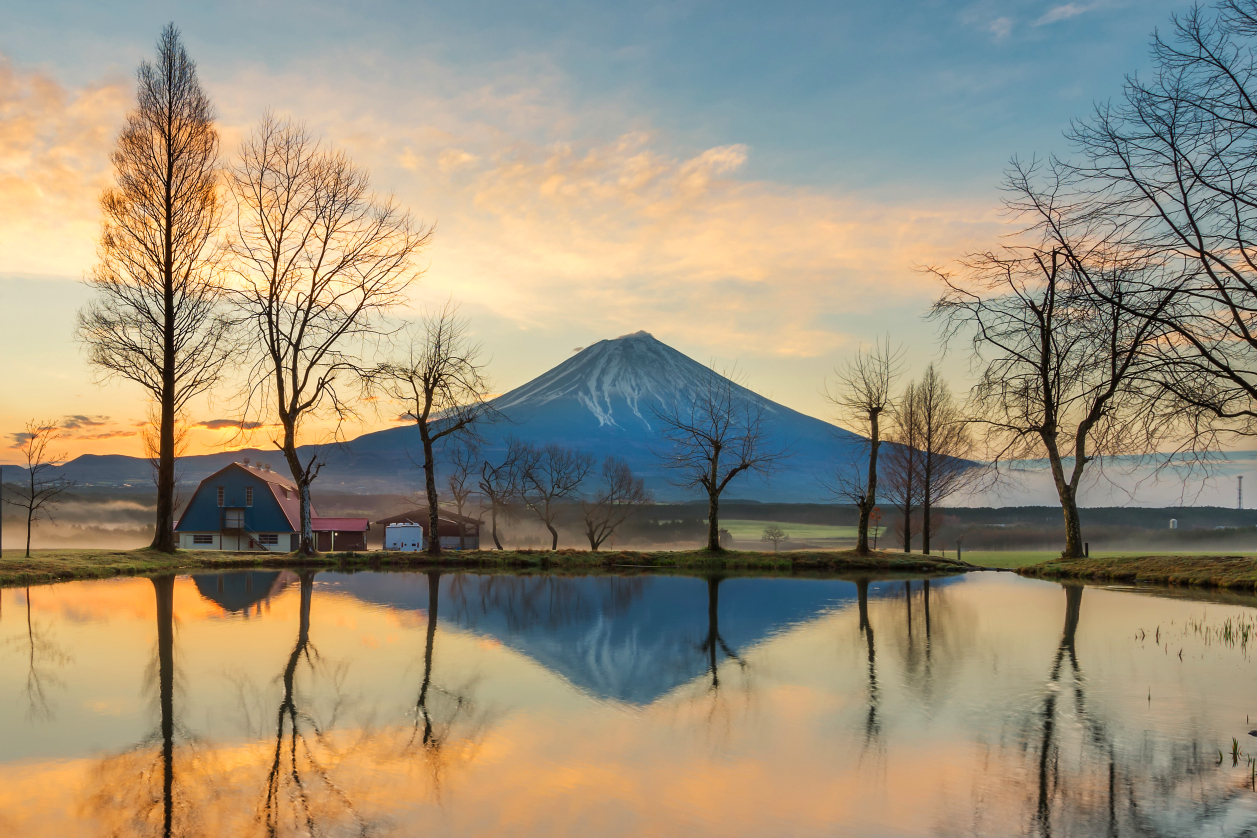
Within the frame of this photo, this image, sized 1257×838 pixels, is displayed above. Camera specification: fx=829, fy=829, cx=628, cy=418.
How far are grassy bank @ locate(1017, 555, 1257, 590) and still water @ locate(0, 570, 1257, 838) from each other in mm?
10283

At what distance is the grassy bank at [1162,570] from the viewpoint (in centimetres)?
2345

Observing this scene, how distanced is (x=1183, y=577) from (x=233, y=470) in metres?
70.3

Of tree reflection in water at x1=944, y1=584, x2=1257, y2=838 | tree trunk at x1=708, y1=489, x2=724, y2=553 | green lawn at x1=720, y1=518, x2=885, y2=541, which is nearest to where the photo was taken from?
tree reflection in water at x1=944, y1=584, x2=1257, y2=838

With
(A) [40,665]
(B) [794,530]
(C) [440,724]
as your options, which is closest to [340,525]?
(A) [40,665]

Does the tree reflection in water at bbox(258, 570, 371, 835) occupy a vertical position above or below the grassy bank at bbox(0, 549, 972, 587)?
above

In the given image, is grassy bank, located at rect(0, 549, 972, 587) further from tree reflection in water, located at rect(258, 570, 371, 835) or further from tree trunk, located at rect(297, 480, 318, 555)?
tree reflection in water, located at rect(258, 570, 371, 835)

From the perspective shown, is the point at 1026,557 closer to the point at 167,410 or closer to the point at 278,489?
the point at 167,410

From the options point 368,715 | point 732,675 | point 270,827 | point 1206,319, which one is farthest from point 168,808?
point 1206,319

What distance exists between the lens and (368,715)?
26.6 feet

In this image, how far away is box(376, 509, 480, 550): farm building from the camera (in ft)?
263

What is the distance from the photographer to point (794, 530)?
145m

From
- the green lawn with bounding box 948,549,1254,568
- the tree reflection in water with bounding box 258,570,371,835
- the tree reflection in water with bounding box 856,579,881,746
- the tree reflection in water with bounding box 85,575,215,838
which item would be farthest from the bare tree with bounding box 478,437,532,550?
the tree reflection in water with bounding box 85,575,215,838

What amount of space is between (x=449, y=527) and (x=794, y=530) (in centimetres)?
7982

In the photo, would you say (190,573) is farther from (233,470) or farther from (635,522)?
(635,522)
